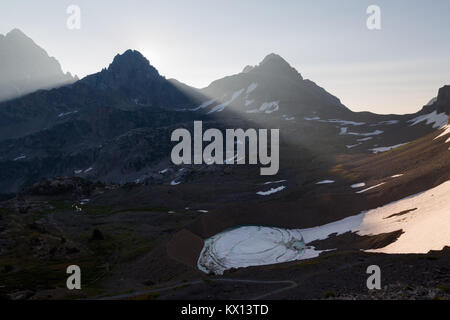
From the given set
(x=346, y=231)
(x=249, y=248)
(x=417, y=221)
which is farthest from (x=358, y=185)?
(x=417, y=221)

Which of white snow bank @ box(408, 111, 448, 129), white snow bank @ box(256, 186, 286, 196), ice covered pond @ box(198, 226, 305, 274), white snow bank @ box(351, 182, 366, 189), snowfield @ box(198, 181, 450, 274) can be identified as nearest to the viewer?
snowfield @ box(198, 181, 450, 274)

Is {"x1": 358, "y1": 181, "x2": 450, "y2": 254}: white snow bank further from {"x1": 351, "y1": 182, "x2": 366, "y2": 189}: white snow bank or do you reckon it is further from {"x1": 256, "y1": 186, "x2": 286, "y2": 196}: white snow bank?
{"x1": 256, "y1": 186, "x2": 286, "y2": 196}: white snow bank

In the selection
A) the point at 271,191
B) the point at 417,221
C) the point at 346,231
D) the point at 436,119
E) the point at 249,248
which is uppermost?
the point at 436,119

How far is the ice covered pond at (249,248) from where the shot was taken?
5184cm

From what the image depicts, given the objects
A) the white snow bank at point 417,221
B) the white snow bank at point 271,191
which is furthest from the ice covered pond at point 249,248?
the white snow bank at point 271,191

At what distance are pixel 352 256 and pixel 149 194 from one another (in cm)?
11037

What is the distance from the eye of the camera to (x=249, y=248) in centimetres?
5841

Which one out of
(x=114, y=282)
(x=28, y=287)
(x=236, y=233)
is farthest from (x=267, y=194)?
(x=28, y=287)

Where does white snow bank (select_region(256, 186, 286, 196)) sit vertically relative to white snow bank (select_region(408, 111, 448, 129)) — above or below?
below

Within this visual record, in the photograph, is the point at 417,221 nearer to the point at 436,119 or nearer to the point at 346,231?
the point at 346,231

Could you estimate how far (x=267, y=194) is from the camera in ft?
377

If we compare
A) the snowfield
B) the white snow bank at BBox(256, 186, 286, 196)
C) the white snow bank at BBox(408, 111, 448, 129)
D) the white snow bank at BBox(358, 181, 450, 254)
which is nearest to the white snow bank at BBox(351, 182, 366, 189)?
the snowfield

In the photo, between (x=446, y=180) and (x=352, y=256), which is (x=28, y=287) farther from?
(x=446, y=180)

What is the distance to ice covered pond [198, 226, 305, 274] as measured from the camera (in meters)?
51.8
